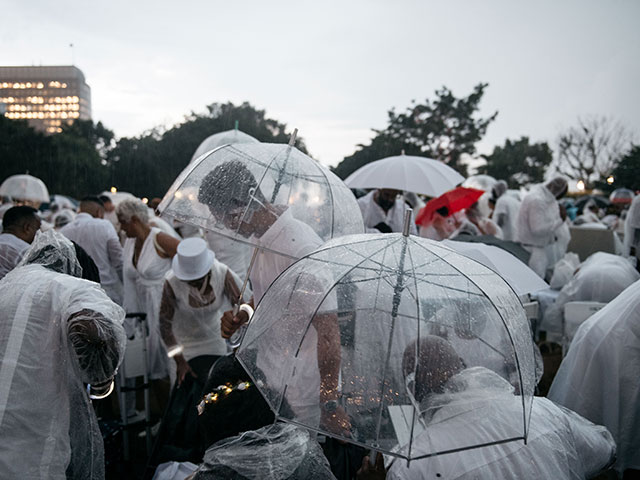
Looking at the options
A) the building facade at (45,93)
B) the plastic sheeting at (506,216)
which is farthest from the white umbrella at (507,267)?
the building facade at (45,93)

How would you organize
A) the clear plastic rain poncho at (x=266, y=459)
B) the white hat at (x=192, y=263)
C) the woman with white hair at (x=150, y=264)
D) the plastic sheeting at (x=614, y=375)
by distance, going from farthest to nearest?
the woman with white hair at (x=150, y=264), the white hat at (x=192, y=263), the plastic sheeting at (x=614, y=375), the clear plastic rain poncho at (x=266, y=459)

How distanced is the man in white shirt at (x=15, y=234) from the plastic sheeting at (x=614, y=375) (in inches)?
150

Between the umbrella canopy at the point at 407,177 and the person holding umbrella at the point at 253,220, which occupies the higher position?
the umbrella canopy at the point at 407,177

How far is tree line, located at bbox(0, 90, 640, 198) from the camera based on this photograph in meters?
26.4

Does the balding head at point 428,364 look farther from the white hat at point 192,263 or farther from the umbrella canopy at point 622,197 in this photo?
the umbrella canopy at point 622,197

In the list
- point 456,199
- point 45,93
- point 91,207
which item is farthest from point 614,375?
point 45,93

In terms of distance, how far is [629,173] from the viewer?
1253 inches

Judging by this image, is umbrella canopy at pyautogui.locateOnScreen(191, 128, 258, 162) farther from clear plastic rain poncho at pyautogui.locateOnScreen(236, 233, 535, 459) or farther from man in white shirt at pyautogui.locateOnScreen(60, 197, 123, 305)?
clear plastic rain poncho at pyautogui.locateOnScreen(236, 233, 535, 459)

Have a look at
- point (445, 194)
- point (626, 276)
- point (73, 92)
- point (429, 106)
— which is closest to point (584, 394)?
point (626, 276)

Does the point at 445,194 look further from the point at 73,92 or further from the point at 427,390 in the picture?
the point at 73,92

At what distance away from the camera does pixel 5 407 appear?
82.0 inches

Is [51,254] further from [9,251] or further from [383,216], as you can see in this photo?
[383,216]

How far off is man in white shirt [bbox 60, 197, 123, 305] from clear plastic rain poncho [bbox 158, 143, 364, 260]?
316cm

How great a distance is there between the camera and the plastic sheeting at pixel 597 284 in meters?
5.32
